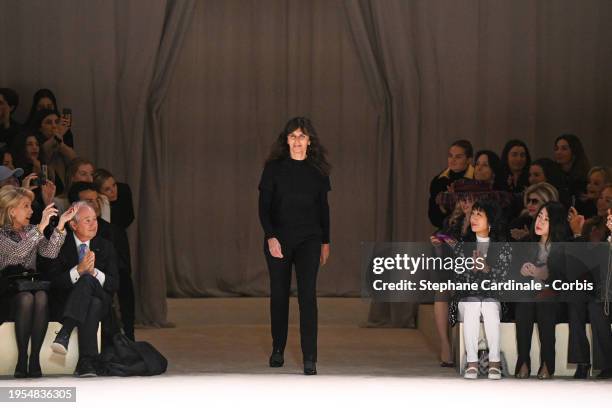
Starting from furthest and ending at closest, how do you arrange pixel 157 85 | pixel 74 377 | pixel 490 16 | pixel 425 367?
pixel 490 16, pixel 157 85, pixel 425 367, pixel 74 377

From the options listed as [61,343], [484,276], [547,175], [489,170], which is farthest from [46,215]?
[547,175]

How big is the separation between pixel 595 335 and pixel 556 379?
0.99 feet

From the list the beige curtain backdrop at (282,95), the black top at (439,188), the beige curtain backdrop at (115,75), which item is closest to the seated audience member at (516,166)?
the black top at (439,188)

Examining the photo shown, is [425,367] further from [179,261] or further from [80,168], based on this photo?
[179,261]

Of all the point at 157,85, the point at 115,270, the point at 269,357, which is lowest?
the point at 269,357

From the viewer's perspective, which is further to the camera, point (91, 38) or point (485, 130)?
point (485, 130)

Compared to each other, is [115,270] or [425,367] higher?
[115,270]

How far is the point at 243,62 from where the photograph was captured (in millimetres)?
11672

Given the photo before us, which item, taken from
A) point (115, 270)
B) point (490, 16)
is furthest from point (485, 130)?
point (115, 270)

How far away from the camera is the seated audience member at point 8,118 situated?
891 centimetres

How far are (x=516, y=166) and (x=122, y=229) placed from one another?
2516 millimetres

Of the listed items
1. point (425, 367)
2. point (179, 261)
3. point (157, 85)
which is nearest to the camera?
point (425, 367)

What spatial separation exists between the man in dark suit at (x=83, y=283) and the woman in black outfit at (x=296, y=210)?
2.77 ft

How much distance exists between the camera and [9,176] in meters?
7.43
